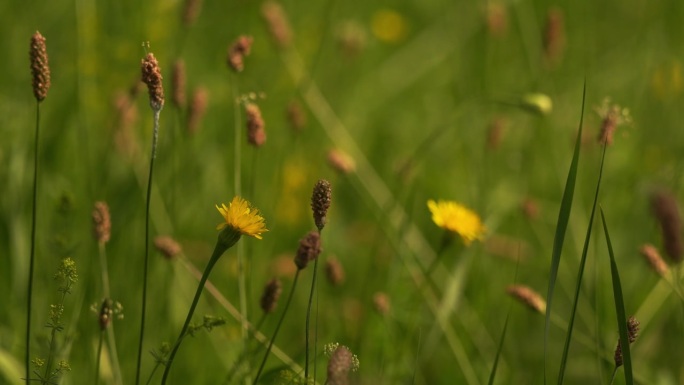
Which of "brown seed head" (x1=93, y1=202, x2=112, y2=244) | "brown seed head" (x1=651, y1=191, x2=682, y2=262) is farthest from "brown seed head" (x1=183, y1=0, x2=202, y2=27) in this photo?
"brown seed head" (x1=651, y1=191, x2=682, y2=262)

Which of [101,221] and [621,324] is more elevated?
[101,221]

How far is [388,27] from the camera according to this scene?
431 cm

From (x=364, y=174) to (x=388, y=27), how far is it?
65.8 inches

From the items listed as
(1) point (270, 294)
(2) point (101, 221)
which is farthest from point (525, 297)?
(2) point (101, 221)

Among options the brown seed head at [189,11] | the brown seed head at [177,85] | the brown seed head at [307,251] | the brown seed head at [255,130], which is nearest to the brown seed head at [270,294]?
the brown seed head at [307,251]

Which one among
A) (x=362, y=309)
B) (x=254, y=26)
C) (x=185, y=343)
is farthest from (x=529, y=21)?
(x=185, y=343)

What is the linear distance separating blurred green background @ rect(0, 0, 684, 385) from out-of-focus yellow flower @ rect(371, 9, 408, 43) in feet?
0.04

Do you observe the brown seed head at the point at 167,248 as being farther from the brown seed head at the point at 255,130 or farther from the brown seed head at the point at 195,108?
the brown seed head at the point at 195,108

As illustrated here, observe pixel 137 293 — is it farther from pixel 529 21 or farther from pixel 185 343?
pixel 529 21

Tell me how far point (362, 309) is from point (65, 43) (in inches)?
72.3

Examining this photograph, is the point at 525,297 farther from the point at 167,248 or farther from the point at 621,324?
the point at 167,248

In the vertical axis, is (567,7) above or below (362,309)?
above

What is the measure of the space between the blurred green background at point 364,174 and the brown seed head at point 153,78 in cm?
56

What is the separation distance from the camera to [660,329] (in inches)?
91.0
